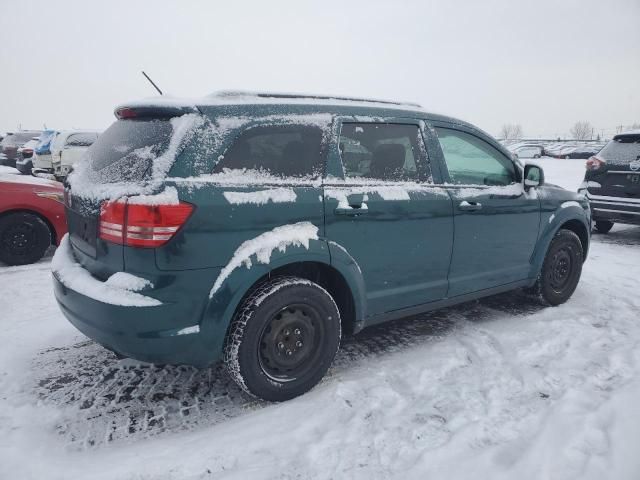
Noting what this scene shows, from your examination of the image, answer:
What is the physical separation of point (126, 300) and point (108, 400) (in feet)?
3.02

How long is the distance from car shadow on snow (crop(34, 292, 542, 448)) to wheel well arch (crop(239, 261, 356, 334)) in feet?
1.30

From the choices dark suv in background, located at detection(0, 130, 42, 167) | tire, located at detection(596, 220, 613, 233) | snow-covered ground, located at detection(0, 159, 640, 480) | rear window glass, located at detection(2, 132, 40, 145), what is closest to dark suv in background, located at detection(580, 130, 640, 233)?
tire, located at detection(596, 220, 613, 233)

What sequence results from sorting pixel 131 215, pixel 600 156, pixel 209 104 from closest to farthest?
pixel 131 215, pixel 209 104, pixel 600 156

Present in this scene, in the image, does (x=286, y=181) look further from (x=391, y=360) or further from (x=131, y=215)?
(x=391, y=360)

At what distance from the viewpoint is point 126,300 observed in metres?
2.32

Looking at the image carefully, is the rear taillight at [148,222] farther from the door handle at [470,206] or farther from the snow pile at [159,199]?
the door handle at [470,206]

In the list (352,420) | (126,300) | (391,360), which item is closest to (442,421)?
(352,420)

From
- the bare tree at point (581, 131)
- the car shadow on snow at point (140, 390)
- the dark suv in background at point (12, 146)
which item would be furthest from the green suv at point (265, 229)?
the bare tree at point (581, 131)

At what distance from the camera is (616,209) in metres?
7.31

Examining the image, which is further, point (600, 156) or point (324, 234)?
point (600, 156)

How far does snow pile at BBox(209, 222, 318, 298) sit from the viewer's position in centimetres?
247

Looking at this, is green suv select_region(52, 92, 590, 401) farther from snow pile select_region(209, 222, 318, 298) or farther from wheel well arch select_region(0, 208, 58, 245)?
wheel well arch select_region(0, 208, 58, 245)

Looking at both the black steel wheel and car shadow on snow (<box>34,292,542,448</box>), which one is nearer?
car shadow on snow (<box>34,292,542,448</box>)

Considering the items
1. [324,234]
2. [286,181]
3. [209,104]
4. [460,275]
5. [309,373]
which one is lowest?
[309,373]
